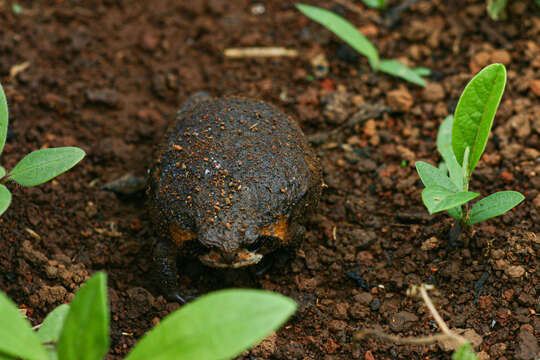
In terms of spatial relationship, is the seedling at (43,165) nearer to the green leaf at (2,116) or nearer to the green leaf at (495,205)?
the green leaf at (2,116)

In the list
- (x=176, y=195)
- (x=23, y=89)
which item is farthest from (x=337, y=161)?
(x=23, y=89)

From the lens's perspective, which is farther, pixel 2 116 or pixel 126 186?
pixel 126 186

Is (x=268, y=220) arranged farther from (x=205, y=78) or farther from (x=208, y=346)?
(x=205, y=78)

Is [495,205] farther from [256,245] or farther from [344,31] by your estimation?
[344,31]

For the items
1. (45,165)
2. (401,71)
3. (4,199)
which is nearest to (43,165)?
(45,165)

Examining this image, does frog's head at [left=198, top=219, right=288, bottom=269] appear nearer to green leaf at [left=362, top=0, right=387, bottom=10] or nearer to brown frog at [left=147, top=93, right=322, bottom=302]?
brown frog at [left=147, top=93, right=322, bottom=302]

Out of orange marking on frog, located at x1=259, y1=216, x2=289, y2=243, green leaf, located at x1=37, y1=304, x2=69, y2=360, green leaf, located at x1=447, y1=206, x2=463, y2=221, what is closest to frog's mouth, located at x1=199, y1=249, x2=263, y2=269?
orange marking on frog, located at x1=259, y1=216, x2=289, y2=243
